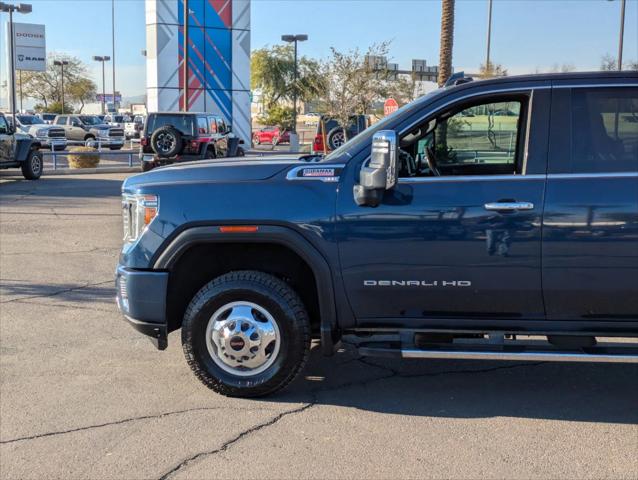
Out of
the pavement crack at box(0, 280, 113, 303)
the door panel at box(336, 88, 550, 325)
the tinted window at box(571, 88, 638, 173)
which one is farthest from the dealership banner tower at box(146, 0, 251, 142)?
the tinted window at box(571, 88, 638, 173)

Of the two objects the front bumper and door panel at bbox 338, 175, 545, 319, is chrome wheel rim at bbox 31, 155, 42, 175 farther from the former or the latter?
door panel at bbox 338, 175, 545, 319

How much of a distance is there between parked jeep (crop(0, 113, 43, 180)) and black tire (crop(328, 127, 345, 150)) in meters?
9.17

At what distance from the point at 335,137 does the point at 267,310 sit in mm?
20515

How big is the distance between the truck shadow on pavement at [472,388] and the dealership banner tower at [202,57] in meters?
29.0

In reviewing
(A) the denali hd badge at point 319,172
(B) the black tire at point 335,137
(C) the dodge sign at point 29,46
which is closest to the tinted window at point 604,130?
(A) the denali hd badge at point 319,172

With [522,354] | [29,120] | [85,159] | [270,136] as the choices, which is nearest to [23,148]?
[85,159]

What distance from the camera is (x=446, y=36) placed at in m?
21.8

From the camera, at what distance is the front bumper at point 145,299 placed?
483 cm

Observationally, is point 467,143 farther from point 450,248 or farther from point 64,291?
point 64,291

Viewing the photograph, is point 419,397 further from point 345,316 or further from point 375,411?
point 345,316

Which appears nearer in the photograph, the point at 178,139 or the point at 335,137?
the point at 178,139

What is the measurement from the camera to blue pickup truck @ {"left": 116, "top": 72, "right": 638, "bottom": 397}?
445cm

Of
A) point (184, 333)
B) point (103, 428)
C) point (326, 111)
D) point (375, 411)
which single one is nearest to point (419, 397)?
point (375, 411)

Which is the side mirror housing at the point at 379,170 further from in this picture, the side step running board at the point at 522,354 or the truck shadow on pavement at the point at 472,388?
the truck shadow on pavement at the point at 472,388
